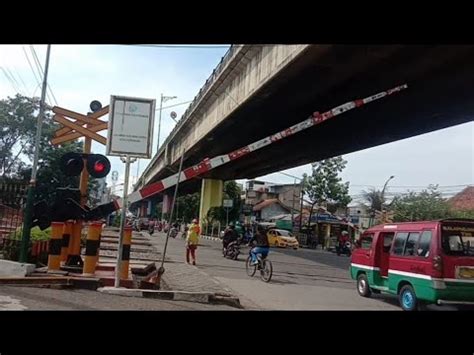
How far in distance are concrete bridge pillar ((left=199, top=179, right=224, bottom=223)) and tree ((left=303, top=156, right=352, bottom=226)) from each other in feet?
28.6

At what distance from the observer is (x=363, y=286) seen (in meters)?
11.5

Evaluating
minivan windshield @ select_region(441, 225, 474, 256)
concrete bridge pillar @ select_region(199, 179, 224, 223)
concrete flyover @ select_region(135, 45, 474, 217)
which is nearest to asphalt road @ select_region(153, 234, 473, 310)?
minivan windshield @ select_region(441, 225, 474, 256)

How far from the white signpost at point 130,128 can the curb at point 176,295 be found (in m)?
0.58

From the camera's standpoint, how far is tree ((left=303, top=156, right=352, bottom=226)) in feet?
110

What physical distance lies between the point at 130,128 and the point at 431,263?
18.0 feet

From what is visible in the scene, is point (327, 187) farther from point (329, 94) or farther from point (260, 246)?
point (260, 246)

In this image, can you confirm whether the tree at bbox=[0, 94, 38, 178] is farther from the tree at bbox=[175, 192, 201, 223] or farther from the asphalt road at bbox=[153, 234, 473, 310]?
the tree at bbox=[175, 192, 201, 223]

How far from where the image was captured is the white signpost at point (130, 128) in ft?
27.9

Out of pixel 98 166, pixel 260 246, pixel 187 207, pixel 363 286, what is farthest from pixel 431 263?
pixel 187 207

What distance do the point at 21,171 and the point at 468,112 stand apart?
17.0 meters

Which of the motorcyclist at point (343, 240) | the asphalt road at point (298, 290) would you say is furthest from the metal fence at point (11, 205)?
the motorcyclist at point (343, 240)

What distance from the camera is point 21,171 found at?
830 inches

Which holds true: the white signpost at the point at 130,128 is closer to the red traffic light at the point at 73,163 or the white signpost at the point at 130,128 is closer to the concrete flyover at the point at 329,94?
the red traffic light at the point at 73,163
